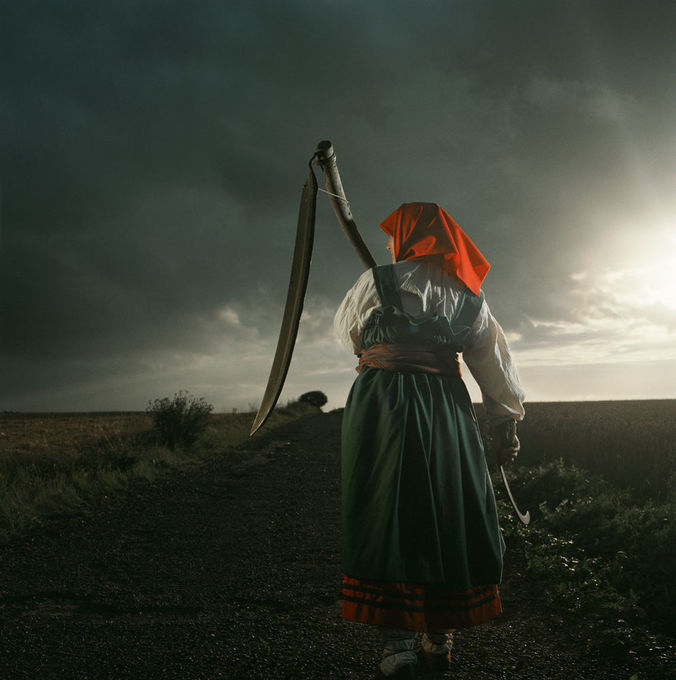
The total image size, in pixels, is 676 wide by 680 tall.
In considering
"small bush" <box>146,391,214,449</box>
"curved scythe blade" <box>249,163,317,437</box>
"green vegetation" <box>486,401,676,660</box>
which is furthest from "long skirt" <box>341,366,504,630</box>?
"small bush" <box>146,391,214,449</box>

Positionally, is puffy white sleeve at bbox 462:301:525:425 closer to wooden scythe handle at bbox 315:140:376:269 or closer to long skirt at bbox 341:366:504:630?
long skirt at bbox 341:366:504:630

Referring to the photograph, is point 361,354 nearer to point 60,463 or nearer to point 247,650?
point 247,650

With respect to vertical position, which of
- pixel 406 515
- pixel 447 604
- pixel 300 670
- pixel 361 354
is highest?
pixel 361 354

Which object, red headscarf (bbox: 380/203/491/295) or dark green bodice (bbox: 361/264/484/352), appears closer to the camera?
dark green bodice (bbox: 361/264/484/352)

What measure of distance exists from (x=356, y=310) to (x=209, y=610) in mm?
2158

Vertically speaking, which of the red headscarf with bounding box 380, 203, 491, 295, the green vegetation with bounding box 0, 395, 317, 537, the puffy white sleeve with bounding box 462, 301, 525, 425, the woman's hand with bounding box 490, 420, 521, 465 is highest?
the red headscarf with bounding box 380, 203, 491, 295

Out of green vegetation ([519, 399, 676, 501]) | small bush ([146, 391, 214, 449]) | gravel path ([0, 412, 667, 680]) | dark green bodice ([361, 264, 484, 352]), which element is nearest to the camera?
gravel path ([0, 412, 667, 680])

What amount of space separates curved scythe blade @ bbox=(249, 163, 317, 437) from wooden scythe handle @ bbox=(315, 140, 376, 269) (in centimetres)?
11

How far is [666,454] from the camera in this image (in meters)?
7.92

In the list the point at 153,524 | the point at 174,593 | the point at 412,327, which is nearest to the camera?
the point at 412,327

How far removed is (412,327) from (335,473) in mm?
6726

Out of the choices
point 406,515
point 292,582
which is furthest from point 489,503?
point 292,582

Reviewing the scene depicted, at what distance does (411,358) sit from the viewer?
294 cm

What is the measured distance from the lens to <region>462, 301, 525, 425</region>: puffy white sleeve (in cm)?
321
